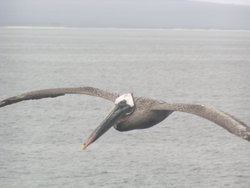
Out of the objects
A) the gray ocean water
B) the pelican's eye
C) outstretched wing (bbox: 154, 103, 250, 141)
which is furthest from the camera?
the gray ocean water

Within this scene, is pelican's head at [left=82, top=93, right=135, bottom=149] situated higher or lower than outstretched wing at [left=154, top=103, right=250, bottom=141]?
lower

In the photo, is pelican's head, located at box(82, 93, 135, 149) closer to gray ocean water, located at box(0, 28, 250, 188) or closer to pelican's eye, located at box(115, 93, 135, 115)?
pelican's eye, located at box(115, 93, 135, 115)

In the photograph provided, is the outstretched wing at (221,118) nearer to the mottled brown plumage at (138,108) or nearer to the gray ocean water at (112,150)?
the mottled brown plumage at (138,108)

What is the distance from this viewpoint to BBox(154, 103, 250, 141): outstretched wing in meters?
12.1

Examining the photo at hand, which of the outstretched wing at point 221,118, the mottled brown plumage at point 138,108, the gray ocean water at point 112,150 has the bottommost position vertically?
the gray ocean water at point 112,150

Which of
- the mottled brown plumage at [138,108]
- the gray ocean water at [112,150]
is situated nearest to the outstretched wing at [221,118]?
the mottled brown plumage at [138,108]

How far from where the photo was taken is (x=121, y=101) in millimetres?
15766

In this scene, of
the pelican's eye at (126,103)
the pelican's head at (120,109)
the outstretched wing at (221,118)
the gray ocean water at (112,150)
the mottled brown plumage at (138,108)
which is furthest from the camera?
the gray ocean water at (112,150)

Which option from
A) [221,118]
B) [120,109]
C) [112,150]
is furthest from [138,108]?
[112,150]

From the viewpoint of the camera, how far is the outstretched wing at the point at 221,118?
12070 mm

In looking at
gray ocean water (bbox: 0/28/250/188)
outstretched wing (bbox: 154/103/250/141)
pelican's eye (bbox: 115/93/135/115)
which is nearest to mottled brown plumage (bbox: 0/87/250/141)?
outstretched wing (bbox: 154/103/250/141)

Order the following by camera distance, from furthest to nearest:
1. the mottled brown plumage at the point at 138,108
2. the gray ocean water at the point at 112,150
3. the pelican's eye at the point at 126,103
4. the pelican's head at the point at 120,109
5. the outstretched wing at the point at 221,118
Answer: the gray ocean water at the point at 112,150 → the pelican's eye at the point at 126,103 → the pelican's head at the point at 120,109 → the mottled brown plumage at the point at 138,108 → the outstretched wing at the point at 221,118

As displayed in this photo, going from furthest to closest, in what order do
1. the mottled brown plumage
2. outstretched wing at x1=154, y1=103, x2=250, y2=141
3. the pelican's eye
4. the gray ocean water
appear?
the gray ocean water
the pelican's eye
the mottled brown plumage
outstretched wing at x1=154, y1=103, x2=250, y2=141

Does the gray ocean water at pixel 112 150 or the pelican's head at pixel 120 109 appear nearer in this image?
the pelican's head at pixel 120 109
